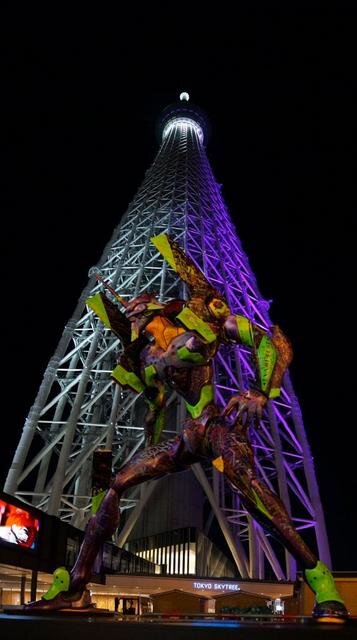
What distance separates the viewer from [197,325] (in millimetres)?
7859

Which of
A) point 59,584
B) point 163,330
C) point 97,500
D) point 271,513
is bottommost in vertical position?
point 59,584

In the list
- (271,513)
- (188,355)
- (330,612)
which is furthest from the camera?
(188,355)

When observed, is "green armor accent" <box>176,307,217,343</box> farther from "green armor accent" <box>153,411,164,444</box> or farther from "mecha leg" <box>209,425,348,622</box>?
"green armor accent" <box>153,411,164,444</box>

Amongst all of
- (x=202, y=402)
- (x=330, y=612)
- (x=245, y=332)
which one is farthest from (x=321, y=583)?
(x=245, y=332)

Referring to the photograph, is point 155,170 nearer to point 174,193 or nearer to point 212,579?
point 174,193

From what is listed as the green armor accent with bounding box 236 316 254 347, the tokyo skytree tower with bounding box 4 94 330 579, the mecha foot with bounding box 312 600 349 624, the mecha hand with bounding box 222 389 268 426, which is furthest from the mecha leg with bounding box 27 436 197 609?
the tokyo skytree tower with bounding box 4 94 330 579

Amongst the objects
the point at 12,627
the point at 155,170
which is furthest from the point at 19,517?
the point at 155,170

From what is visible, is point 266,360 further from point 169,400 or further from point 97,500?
point 169,400

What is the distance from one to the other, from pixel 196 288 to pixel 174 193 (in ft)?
141

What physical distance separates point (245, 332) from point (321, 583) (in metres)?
3.11

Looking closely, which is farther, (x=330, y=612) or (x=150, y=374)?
(x=150, y=374)

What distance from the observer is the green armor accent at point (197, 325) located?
7.84m

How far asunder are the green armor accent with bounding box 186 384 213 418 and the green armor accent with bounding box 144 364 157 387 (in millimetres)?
629

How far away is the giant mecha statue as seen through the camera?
715 cm
